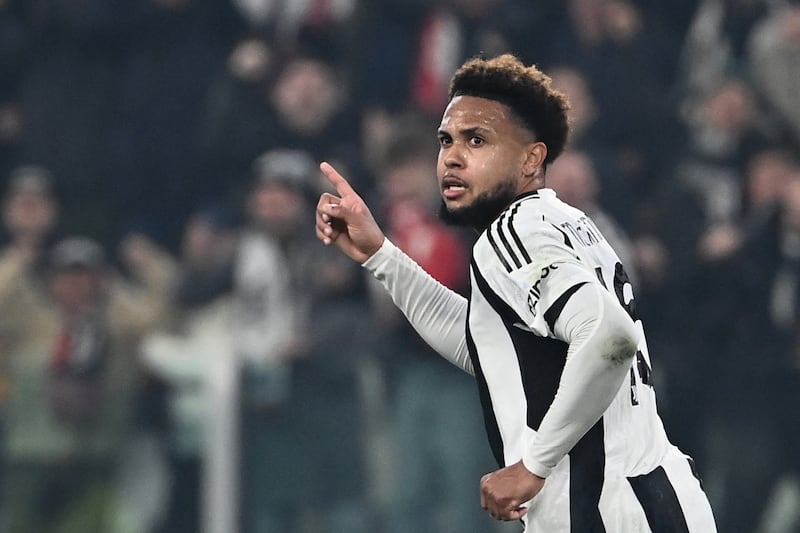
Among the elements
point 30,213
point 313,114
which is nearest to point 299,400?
point 313,114

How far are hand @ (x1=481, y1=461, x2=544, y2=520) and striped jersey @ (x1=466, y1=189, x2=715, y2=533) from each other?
0.42 feet

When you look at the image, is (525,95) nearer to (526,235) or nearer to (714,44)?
(526,235)

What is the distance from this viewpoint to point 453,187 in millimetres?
4074

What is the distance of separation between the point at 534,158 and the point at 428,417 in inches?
146

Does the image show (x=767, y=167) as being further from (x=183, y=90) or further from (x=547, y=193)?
(x=547, y=193)

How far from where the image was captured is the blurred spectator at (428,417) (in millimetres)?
7641

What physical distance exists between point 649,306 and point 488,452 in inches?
46.4

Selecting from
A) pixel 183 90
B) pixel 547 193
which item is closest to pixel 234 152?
pixel 183 90

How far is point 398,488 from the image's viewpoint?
7684mm

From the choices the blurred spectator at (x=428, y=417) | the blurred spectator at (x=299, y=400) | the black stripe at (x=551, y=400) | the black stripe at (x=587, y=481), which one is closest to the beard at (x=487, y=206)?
the black stripe at (x=551, y=400)

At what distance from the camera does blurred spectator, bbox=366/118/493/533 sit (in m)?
7.64

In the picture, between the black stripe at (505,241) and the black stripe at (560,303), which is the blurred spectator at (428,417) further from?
the black stripe at (560,303)

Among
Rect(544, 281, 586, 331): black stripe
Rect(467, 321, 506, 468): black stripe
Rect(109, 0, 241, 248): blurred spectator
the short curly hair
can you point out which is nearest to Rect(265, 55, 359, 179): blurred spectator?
Rect(109, 0, 241, 248): blurred spectator

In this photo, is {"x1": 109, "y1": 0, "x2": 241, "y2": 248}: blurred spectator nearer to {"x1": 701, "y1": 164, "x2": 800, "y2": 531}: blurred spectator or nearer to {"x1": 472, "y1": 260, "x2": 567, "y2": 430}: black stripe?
{"x1": 701, "y1": 164, "x2": 800, "y2": 531}: blurred spectator
